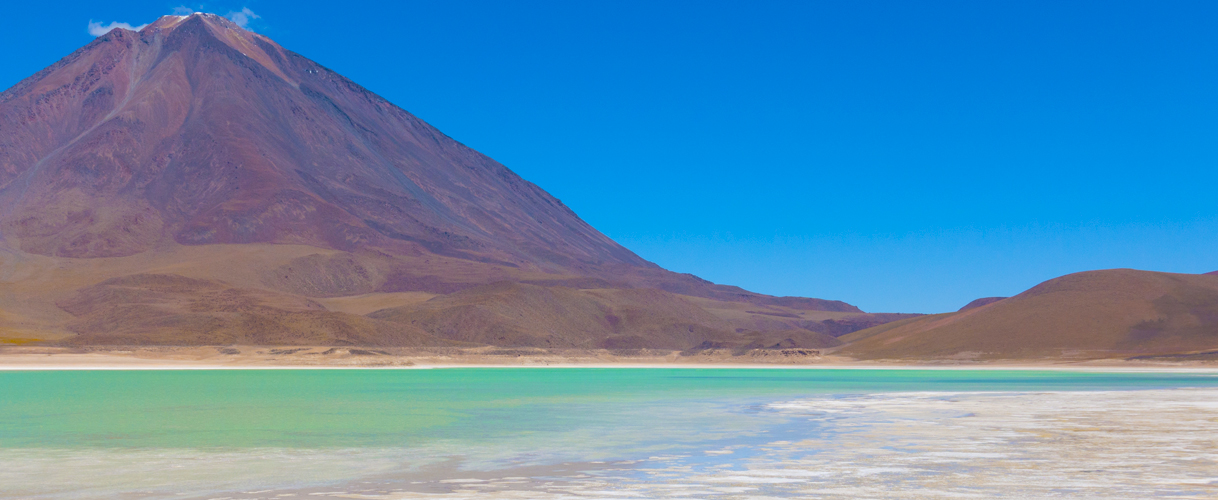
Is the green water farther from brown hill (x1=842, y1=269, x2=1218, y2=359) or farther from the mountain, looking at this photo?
brown hill (x1=842, y1=269, x2=1218, y2=359)

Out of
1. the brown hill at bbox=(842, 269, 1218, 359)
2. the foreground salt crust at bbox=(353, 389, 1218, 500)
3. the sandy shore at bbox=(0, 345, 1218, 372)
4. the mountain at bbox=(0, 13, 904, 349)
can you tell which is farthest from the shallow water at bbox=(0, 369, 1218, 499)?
the mountain at bbox=(0, 13, 904, 349)

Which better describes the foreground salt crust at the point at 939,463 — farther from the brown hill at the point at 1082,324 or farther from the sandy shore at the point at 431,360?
the brown hill at the point at 1082,324

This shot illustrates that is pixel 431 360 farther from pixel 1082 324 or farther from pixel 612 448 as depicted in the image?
pixel 612 448

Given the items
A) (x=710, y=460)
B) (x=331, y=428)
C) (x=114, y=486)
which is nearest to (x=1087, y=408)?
(x=710, y=460)

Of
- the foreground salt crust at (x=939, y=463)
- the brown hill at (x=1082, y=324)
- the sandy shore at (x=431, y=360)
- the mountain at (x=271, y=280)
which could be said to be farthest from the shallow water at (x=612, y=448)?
the mountain at (x=271, y=280)

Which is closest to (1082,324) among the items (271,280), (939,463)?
(939,463)

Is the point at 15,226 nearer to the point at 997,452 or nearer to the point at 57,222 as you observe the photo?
the point at 57,222

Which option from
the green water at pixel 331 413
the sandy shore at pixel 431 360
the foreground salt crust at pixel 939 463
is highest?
the sandy shore at pixel 431 360
